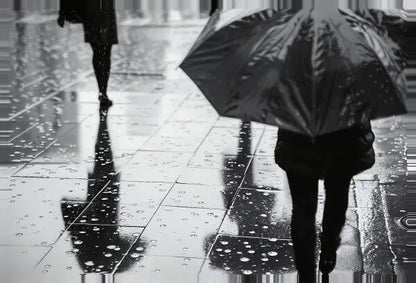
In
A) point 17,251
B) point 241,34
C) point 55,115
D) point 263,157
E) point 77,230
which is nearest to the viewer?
point 241,34

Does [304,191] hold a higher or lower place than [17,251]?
higher

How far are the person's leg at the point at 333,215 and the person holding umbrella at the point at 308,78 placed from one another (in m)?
0.13

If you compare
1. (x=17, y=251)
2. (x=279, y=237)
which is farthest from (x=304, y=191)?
(x=17, y=251)

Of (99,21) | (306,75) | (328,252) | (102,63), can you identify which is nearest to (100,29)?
(99,21)

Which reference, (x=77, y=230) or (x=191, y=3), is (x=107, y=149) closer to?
(x=77, y=230)

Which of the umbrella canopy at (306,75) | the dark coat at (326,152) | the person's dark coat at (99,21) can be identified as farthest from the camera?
the person's dark coat at (99,21)

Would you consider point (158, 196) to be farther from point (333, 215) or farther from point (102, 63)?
point (102, 63)

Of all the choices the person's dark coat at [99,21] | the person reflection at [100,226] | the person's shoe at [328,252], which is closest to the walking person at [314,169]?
the person's shoe at [328,252]

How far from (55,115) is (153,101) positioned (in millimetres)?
1569

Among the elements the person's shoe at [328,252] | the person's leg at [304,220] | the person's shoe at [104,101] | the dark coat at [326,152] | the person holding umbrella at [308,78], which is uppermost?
the person holding umbrella at [308,78]

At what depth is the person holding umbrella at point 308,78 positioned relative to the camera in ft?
14.2

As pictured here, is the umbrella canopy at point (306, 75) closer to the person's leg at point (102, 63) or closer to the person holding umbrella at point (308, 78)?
the person holding umbrella at point (308, 78)

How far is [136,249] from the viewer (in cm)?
629

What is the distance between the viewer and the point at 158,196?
764cm
